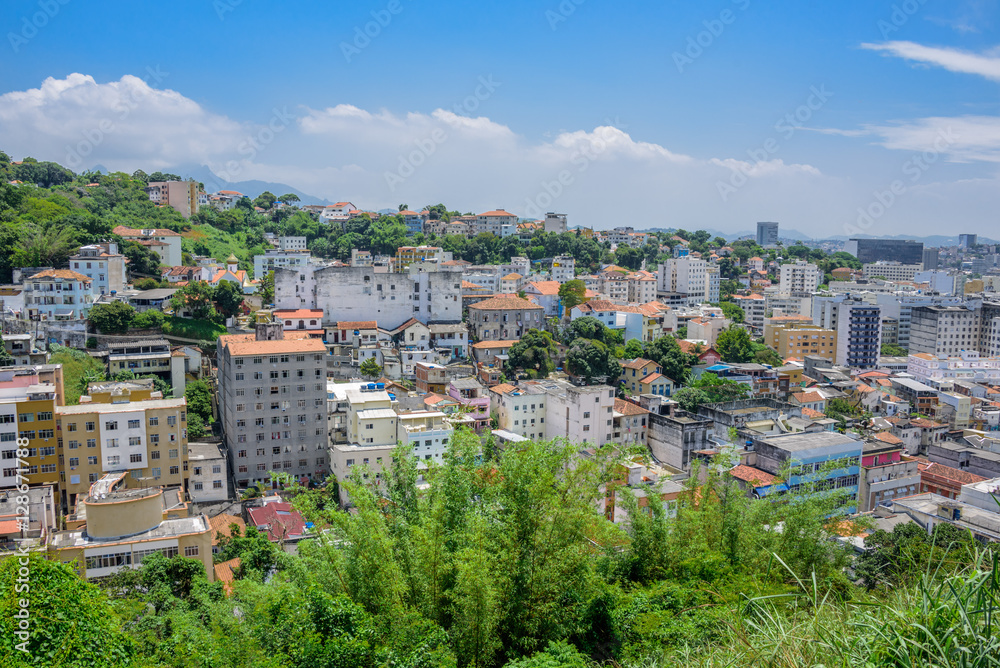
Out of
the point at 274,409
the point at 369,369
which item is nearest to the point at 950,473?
the point at 369,369

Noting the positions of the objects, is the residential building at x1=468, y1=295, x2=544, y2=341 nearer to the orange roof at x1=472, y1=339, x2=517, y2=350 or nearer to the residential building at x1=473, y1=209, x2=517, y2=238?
the orange roof at x1=472, y1=339, x2=517, y2=350

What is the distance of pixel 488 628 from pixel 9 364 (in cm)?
1601

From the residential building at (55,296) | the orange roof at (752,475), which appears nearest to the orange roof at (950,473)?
the orange roof at (752,475)

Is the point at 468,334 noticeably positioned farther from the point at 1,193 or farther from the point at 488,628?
the point at 488,628

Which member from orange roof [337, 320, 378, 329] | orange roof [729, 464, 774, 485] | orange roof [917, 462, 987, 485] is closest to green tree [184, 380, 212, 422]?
orange roof [337, 320, 378, 329]

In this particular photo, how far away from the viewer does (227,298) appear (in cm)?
2227

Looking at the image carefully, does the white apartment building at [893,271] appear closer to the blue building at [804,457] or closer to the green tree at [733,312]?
the green tree at [733,312]

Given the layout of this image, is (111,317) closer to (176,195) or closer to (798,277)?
(176,195)

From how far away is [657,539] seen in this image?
22.7ft

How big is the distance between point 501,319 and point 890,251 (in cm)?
6381

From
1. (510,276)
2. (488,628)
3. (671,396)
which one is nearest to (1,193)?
(510,276)

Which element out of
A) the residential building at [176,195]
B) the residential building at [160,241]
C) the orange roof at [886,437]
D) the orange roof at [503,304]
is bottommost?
the orange roof at [886,437]

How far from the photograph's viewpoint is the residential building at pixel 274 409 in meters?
15.3

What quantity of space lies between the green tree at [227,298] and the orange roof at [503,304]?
805 cm
